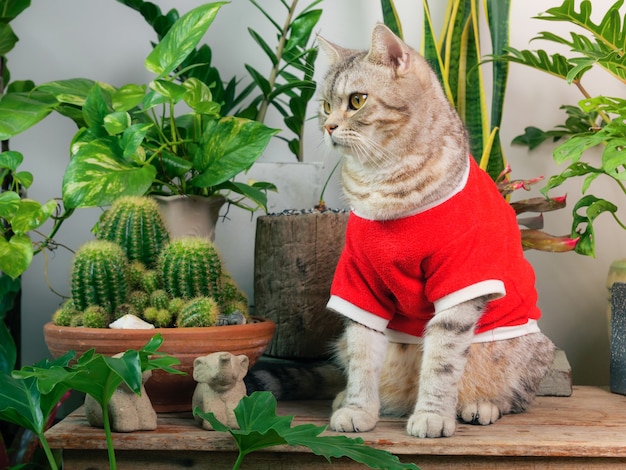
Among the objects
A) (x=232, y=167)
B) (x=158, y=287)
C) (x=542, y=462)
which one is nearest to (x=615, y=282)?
(x=542, y=462)

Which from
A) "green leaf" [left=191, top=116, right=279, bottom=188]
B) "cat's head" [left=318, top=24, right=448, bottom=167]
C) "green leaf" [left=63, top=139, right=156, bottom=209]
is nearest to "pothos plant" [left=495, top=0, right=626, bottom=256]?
"cat's head" [left=318, top=24, right=448, bottom=167]

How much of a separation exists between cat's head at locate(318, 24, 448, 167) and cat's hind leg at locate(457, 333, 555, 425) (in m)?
0.39

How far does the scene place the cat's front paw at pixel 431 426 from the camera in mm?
1056

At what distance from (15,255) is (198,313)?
44cm

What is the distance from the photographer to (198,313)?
1.18 m

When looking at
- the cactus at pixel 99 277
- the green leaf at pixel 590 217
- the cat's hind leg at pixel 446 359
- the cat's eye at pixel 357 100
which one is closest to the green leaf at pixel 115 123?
the cactus at pixel 99 277

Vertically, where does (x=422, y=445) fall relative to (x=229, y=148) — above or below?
below

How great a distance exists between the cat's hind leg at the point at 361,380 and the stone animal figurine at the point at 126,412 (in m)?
0.30

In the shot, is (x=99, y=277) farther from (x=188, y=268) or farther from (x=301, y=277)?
(x=301, y=277)

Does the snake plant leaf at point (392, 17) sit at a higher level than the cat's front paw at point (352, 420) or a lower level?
higher

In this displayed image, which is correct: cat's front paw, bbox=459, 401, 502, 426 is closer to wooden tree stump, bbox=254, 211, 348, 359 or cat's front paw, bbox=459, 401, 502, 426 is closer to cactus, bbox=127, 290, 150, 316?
wooden tree stump, bbox=254, 211, 348, 359

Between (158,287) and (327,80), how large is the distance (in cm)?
48

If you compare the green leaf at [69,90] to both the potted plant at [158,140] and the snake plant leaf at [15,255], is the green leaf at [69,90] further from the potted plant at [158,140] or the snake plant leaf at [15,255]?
the snake plant leaf at [15,255]

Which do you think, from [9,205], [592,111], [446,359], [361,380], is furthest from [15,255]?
[592,111]
